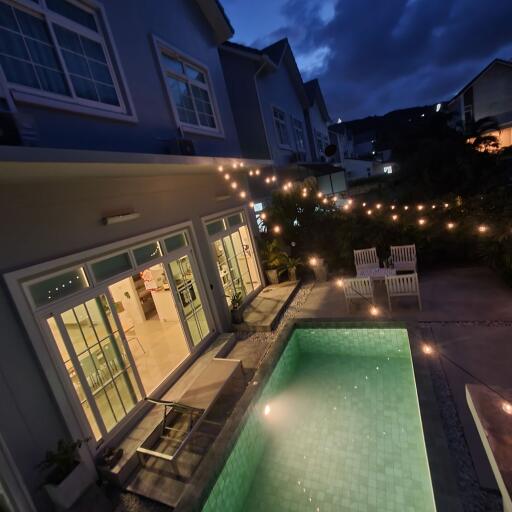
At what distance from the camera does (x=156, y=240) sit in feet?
18.8

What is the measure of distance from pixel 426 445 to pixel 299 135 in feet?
48.7

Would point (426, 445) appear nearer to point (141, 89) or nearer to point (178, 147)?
point (178, 147)

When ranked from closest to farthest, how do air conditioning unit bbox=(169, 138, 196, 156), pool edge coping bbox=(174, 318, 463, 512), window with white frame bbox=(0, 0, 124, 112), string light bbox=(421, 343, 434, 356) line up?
pool edge coping bbox=(174, 318, 463, 512) < window with white frame bbox=(0, 0, 124, 112) < string light bbox=(421, 343, 434, 356) < air conditioning unit bbox=(169, 138, 196, 156)

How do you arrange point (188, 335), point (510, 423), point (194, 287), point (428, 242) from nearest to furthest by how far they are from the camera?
1. point (510, 423)
2. point (188, 335)
3. point (194, 287)
4. point (428, 242)

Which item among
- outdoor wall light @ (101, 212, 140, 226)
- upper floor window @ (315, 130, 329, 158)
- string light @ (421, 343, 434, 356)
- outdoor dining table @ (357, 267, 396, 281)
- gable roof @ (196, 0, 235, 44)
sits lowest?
string light @ (421, 343, 434, 356)

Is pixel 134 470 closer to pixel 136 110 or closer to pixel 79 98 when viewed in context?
pixel 79 98

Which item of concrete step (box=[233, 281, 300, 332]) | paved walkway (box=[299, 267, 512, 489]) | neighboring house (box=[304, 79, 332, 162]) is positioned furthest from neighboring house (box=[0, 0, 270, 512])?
neighboring house (box=[304, 79, 332, 162])

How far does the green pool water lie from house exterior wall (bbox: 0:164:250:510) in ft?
7.20

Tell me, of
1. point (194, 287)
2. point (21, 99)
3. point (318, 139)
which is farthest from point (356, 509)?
point (318, 139)

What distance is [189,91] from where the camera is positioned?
696 cm

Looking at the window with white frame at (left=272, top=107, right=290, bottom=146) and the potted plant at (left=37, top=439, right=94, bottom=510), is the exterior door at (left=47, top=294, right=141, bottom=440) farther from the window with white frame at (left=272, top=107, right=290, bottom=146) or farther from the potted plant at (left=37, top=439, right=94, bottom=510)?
the window with white frame at (left=272, top=107, right=290, bottom=146)

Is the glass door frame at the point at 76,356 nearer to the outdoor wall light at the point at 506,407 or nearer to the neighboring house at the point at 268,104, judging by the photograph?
the outdoor wall light at the point at 506,407

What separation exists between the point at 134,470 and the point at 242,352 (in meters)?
2.95

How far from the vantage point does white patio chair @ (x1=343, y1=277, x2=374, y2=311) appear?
267 inches
